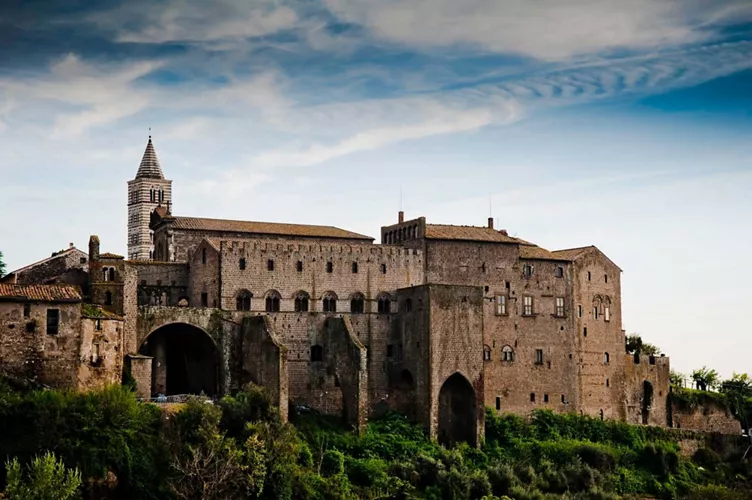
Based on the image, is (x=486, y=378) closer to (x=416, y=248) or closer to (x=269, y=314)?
(x=416, y=248)

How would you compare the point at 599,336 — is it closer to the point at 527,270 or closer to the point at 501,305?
the point at 527,270

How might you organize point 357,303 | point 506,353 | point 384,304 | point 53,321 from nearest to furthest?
point 53,321, point 357,303, point 384,304, point 506,353

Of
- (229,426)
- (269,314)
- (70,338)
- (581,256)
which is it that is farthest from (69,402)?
(581,256)

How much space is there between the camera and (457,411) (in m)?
72.9

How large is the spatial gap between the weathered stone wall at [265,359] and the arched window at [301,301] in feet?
8.73

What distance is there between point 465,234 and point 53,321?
25.8 meters

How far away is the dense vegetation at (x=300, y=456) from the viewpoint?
57562mm

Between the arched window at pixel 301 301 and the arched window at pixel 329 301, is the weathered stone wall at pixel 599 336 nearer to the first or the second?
the arched window at pixel 329 301

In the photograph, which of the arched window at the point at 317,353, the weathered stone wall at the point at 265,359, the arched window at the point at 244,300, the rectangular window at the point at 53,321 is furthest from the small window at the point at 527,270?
the rectangular window at the point at 53,321

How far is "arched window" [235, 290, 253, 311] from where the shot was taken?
7103 centimetres

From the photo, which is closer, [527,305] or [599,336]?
[527,305]

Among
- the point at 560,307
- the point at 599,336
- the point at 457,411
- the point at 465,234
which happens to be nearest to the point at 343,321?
the point at 457,411

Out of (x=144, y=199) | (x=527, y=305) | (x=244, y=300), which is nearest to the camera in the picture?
(x=244, y=300)

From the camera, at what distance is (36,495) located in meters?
53.4
